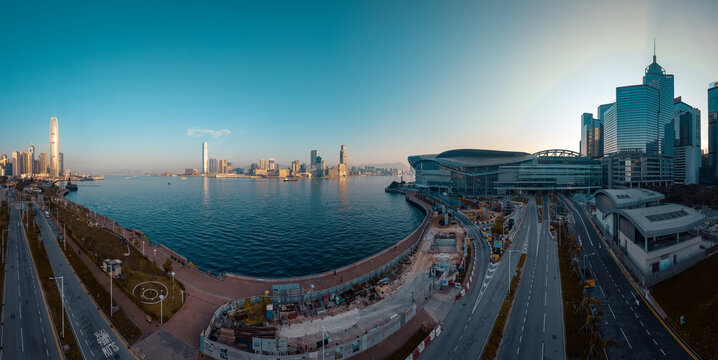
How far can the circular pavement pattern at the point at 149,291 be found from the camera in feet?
101

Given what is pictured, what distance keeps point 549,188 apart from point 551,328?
121911 mm

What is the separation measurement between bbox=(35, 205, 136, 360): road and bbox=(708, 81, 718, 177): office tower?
24684 centimetres

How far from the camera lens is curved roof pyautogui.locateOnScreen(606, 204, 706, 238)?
3788cm

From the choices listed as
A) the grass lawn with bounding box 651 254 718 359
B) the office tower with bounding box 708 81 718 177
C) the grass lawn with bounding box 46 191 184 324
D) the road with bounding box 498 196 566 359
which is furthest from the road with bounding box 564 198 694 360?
the office tower with bounding box 708 81 718 177

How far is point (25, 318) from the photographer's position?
28047 mm

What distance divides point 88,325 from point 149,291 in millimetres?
6024

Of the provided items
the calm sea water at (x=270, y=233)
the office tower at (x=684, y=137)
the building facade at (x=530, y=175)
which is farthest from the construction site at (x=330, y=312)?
the office tower at (x=684, y=137)

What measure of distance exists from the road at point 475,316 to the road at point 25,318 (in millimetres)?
32314

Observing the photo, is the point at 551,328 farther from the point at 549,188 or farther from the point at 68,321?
the point at 549,188

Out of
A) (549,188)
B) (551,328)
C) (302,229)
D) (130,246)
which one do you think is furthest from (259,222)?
(549,188)

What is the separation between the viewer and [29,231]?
2356 inches

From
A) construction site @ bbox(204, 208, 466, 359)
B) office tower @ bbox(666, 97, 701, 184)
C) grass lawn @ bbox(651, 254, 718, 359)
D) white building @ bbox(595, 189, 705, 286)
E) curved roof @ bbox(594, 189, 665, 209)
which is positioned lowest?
construction site @ bbox(204, 208, 466, 359)

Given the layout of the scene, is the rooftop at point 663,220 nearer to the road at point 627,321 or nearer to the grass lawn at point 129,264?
the road at point 627,321

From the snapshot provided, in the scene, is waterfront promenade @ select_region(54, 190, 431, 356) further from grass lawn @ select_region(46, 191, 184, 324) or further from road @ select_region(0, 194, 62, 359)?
road @ select_region(0, 194, 62, 359)
